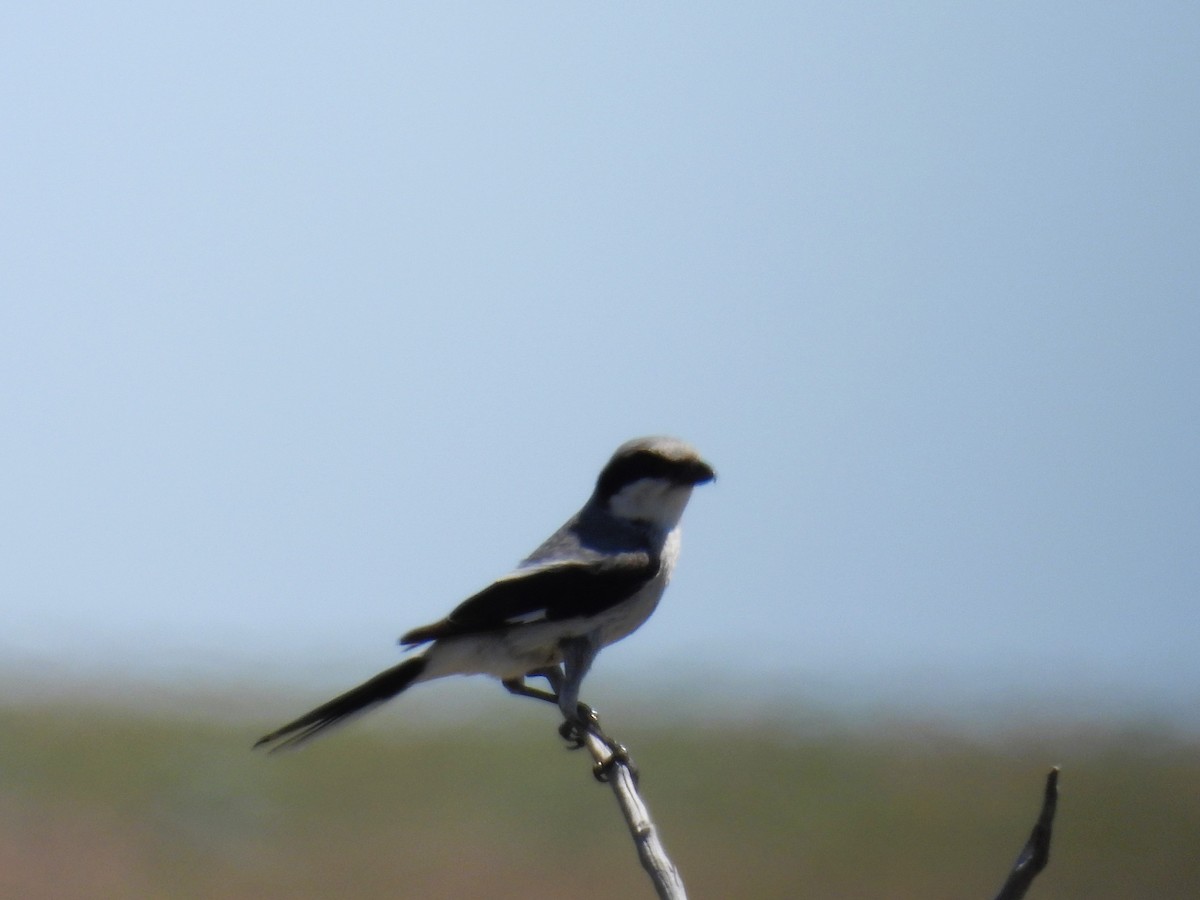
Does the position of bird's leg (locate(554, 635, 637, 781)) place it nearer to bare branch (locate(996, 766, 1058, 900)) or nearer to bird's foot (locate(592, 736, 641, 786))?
bird's foot (locate(592, 736, 641, 786))

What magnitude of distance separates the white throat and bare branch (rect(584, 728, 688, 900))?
780 millimetres

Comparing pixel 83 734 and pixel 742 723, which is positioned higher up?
pixel 83 734

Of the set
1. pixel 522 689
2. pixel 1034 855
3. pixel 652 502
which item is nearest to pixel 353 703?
pixel 522 689

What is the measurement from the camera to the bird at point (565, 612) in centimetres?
457

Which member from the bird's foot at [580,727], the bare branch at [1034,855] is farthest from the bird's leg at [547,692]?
the bare branch at [1034,855]

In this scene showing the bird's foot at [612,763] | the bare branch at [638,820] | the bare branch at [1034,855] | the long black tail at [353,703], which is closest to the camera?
the bare branch at [1034,855]

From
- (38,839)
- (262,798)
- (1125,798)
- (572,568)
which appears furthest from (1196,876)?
(572,568)

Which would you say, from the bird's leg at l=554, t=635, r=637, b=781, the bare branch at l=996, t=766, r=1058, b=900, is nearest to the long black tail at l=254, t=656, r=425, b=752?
the bird's leg at l=554, t=635, r=637, b=781

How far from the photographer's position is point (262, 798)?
13.6 metres

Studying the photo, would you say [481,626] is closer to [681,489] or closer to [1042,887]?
[681,489]

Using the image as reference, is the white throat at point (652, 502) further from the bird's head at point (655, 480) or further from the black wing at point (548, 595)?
the black wing at point (548, 595)

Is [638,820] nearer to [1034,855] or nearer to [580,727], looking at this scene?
[580,727]

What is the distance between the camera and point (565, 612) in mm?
4609

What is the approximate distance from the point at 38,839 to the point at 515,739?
425 centimetres
